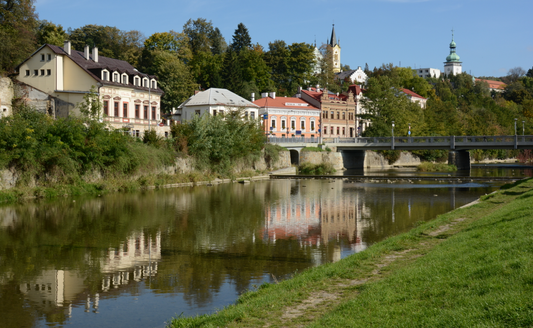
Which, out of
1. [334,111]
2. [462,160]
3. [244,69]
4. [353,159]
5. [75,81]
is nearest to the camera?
[75,81]

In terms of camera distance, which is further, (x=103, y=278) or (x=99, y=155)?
(x=99, y=155)

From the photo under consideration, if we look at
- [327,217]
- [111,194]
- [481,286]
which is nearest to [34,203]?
[111,194]

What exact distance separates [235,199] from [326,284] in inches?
1073

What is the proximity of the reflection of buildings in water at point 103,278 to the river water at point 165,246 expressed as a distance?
0.03 meters

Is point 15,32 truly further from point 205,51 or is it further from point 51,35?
point 205,51

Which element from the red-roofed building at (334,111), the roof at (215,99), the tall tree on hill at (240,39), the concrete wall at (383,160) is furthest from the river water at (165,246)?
the tall tree on hill at (240,39)

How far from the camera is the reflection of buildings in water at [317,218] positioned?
23.5m

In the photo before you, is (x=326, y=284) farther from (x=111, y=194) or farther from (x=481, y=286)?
(x=111, y=194)

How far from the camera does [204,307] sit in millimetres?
Answer: 12969

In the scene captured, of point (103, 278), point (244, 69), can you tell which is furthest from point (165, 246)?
point (244, 69)

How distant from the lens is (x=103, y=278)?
16188 millimetres

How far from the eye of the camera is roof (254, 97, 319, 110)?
8371 cm

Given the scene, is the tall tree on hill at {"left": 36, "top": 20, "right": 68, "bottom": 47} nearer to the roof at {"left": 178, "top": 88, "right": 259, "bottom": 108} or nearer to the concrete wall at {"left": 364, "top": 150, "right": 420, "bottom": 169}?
the roof at {"left": 178, "top": 88, "right": 259, "bottom": 108}

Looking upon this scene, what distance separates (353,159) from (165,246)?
2631 inches
